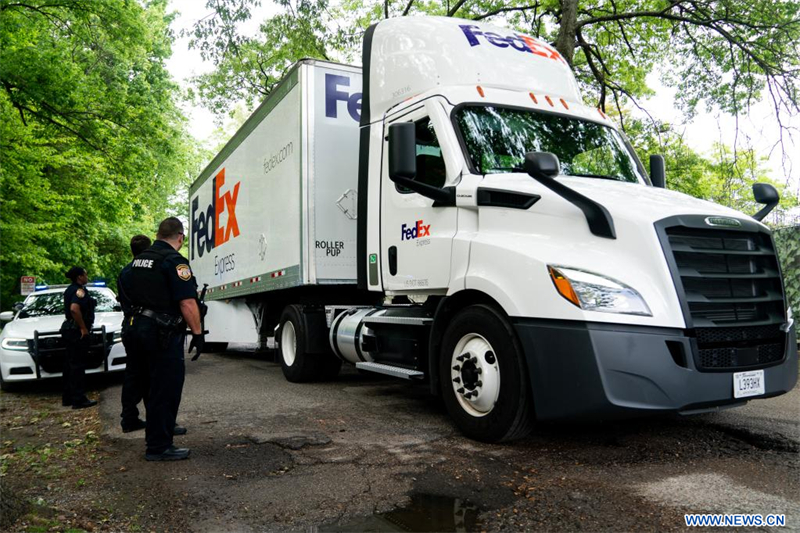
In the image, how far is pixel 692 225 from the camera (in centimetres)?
414

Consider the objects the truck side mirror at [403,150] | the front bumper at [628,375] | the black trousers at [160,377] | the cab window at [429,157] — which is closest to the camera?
the front bumper at [628,375]

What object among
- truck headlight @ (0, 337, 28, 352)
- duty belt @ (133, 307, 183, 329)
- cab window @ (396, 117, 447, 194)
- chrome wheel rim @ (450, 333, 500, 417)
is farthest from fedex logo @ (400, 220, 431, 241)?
truck headlight @ (0, 337, 28, 352)

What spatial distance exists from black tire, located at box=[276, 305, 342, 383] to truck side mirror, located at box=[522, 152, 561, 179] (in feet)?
13.7

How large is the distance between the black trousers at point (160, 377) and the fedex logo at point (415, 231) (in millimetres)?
2212

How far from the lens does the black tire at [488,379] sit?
4.32 m

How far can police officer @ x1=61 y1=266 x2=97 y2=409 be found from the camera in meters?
7.17

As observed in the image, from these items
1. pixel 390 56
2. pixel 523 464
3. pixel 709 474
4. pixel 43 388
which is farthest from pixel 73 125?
pixel 709 474

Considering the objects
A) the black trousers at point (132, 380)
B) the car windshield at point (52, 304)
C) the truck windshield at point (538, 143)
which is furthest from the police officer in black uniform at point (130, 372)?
the car windshield at point (52, 304)

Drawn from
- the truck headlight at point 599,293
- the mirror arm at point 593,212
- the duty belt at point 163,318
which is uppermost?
the mirror arm at point 593,212

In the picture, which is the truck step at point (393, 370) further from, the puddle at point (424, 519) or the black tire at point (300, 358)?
the puddle at point (424, 519)

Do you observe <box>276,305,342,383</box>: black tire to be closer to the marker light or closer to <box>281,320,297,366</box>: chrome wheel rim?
<box>281,320,297,366</box>: chrome wheel rim

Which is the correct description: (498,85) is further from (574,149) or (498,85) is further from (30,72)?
(30,72)

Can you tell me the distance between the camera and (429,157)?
5.50 metres

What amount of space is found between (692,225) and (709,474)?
1.60 m
